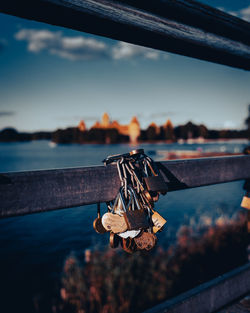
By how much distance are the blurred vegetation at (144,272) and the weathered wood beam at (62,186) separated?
505 centimetres

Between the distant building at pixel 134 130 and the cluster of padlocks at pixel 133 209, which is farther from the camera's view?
the distant building at pixel 134 130

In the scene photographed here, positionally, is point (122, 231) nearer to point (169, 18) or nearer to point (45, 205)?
point (45, 205)

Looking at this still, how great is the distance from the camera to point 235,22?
198cm

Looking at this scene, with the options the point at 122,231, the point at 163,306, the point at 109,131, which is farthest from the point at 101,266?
the point at 109,131

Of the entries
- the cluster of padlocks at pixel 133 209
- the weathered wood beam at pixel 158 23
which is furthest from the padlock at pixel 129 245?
the weathered wood beam at pixel 158 23

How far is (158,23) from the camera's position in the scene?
165 centimetres

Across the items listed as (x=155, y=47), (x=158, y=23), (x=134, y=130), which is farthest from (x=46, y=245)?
(x=134, y=130)

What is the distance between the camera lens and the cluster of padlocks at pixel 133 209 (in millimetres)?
1280

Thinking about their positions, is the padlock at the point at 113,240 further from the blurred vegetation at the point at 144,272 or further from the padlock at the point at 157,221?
the blurred vegetation at the point at 144,272

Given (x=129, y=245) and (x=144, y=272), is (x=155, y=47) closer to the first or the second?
(x=129, y=245)

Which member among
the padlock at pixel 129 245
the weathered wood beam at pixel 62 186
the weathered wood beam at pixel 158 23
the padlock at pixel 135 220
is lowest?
the padlock at pixel 129 245

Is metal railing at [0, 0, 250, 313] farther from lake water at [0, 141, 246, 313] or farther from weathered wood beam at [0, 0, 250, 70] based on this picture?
lake water at [0, 141, 246, 313]

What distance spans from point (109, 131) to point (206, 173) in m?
162

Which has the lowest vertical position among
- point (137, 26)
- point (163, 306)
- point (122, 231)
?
point (163, 306)
